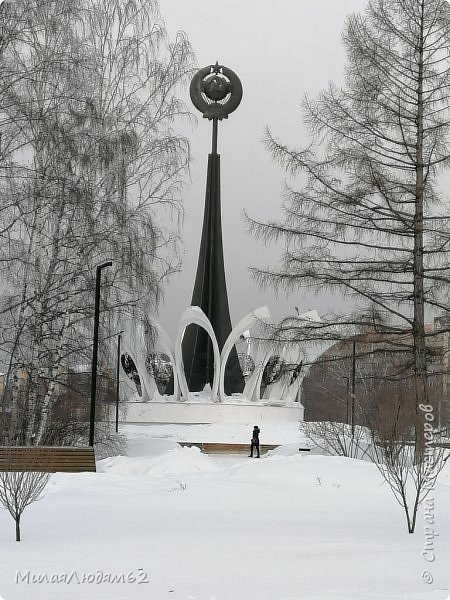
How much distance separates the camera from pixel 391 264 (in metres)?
14.4

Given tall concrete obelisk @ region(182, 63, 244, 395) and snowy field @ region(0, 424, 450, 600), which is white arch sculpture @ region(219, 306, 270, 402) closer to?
tall concrete obelisk @ region(182, 63, 244, 395)

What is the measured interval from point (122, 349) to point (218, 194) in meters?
8.66

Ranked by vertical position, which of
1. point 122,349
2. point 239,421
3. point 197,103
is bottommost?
point 239,421

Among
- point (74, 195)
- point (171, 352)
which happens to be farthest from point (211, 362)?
point (74, 195)

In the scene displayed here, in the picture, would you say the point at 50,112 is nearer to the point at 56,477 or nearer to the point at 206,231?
the point at 56,477

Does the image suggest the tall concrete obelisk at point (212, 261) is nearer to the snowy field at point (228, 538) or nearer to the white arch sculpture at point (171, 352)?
the white arch sculpture at point (171, 352)

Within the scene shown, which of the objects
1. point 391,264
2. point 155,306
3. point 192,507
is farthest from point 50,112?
point 192,507

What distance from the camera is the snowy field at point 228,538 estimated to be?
564 centimetres

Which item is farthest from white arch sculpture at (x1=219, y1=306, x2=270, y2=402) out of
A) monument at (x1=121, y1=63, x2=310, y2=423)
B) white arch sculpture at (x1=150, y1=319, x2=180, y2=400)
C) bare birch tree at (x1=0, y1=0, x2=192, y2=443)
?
bare birch tree at (x1=0, y1=0, x2=192, y2=443)

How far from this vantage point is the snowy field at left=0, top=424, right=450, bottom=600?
5.64 metres

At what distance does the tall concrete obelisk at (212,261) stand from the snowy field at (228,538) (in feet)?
78.1

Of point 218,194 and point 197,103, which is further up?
point 197,103

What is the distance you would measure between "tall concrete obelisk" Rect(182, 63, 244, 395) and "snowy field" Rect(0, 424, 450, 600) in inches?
938

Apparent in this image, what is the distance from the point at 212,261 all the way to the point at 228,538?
3042cm
